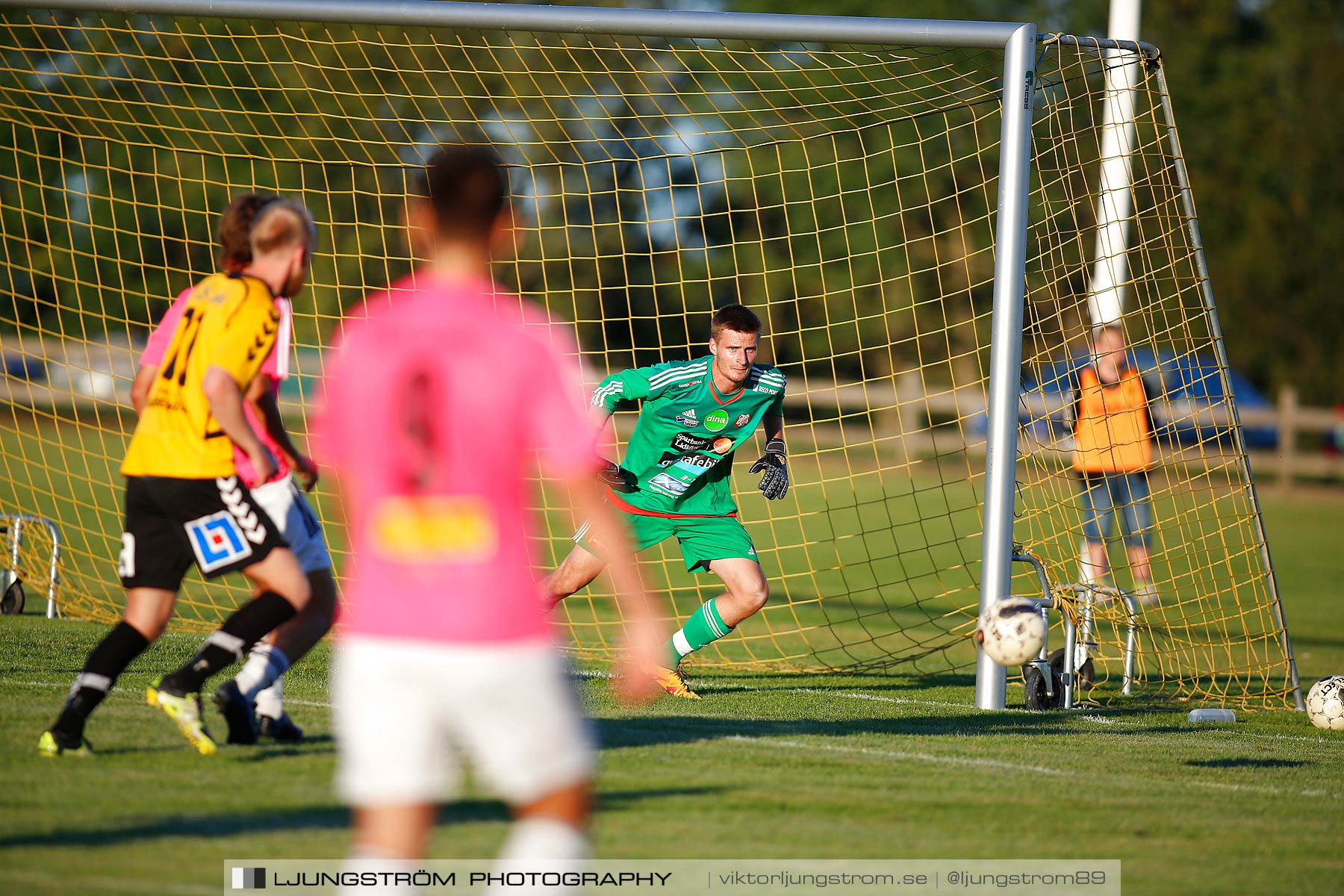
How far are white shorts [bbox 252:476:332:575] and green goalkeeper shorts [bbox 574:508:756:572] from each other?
2.12m

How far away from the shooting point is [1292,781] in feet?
18.8

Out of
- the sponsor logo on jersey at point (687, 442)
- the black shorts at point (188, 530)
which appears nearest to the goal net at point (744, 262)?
the sponsor logo on jersey at point (687, 442)

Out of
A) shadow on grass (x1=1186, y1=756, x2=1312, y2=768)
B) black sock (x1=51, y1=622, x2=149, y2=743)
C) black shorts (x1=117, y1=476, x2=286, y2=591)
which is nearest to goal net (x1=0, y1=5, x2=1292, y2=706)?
shadow on grass (x1=1186, y1=756, x2=1312, y2=768)

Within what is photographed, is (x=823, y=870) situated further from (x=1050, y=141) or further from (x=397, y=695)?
(x=1050, y=141)

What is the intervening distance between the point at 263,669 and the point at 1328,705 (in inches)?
207

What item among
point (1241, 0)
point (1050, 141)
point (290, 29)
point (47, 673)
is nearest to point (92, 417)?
point (290, 29)

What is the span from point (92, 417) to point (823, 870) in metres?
17.8

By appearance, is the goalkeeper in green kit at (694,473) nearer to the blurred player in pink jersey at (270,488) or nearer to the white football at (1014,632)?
the white football at (1014,632)

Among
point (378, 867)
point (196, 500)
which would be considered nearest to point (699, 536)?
point (196, 500)

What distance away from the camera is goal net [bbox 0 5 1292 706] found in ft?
27.3

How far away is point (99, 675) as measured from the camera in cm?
474

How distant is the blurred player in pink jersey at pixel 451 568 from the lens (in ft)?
8.87

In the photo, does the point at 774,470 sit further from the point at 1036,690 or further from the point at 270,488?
the point at 270,488

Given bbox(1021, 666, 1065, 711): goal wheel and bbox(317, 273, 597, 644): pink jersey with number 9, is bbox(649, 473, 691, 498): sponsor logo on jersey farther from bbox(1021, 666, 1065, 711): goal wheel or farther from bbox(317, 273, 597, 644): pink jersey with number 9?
bbox(317, 273, 597, 644): pink jersey with number 9
